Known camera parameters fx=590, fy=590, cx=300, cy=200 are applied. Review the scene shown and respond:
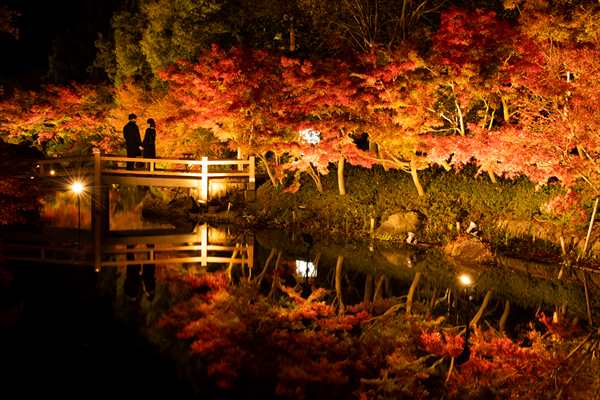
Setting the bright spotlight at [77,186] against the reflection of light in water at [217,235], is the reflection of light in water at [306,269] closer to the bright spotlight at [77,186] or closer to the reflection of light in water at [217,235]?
the reflection of light in water at [217,235]

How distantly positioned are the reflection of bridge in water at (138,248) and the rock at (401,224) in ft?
10.7

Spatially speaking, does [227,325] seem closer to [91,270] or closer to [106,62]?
[91,270]

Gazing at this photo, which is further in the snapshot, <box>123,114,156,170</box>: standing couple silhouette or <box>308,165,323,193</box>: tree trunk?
<box>308,165,323,193</box>: tree trunk

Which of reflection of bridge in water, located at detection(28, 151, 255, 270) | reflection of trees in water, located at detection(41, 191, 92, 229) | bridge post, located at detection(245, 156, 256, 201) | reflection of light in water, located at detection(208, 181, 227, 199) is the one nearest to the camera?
reflection of bridge in water, located at detection(28, 151, 255, 270)

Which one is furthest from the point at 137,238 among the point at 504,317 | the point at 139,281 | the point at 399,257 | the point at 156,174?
the point at 504,317

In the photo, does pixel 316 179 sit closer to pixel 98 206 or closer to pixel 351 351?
pixel 98 206

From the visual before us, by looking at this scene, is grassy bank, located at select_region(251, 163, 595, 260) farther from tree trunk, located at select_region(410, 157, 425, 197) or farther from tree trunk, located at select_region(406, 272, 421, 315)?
tree trunk, located at select_region(406, 272, 421, 315)

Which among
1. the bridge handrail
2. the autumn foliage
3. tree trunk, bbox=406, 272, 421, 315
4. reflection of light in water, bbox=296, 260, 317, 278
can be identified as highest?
the bridge handrail

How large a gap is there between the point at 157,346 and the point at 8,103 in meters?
15.2

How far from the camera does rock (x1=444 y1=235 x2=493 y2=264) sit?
12.2 meters

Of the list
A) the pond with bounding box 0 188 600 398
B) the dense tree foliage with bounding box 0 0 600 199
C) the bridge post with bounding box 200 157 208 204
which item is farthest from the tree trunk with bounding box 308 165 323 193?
the bridge post with bounding box 200 157 208 204

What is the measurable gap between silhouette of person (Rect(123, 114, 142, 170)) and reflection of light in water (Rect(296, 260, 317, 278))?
6.48 meters

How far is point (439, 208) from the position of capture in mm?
13977

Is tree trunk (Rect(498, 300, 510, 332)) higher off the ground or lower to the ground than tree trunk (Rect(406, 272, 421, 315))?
lower
